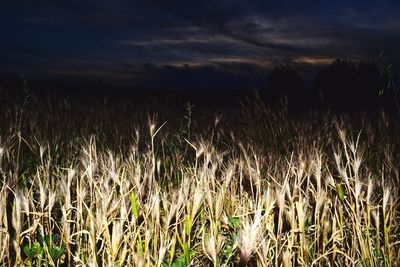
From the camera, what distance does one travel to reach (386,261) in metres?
2.20

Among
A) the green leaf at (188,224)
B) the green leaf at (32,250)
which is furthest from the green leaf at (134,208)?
the green leaf at (32,250)

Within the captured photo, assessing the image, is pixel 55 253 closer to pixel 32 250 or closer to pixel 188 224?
pixel 32 250

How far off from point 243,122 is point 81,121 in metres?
2.16

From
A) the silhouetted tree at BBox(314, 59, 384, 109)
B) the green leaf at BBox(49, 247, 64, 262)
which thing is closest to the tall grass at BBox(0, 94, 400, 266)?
the green leaf at BBox(49, 247, 64, 262)

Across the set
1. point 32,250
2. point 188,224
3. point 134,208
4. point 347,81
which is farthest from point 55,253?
point 347,81

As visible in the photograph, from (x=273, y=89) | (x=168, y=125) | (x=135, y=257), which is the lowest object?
(x=273, y=89)

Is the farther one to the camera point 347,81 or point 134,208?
point 347,81

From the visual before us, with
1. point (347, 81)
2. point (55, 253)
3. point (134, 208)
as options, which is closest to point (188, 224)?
point (134, 208)

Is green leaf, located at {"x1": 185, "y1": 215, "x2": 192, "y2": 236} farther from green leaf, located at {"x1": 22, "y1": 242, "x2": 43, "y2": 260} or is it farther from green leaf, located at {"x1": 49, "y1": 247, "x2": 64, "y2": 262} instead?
green leaf, located at {"x1": 22, "y1": 242, "x2": 43, "y2": 260}

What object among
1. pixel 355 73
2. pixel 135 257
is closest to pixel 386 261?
pixel 135 257

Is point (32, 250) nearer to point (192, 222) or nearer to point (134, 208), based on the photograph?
point (134, 208)

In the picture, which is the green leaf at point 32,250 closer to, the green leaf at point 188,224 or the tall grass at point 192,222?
the tall grass at point 192,222

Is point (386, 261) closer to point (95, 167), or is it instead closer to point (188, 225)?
point (188, 225)

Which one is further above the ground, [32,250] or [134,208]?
[134,208]
